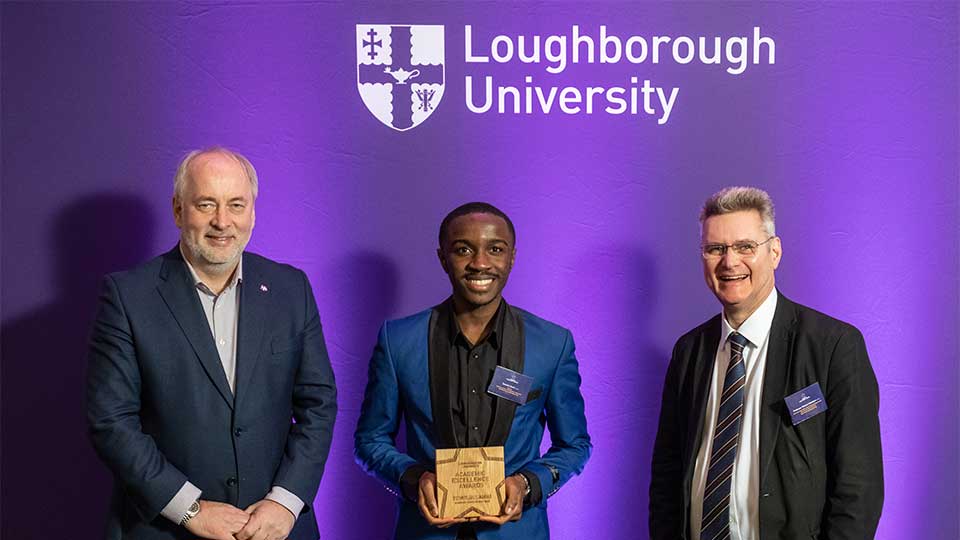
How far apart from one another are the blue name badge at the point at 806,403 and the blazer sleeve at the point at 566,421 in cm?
67

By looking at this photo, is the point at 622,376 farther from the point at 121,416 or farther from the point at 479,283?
the point at 121,416

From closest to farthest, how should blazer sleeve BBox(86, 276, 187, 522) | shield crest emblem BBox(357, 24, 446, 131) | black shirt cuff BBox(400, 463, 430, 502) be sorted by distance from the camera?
blazer sleeve BBox(86, 276, 187, 522)
black shirt cuff BBox(400, 463, 430, 502)
shield crest emblem BBox(357, 24, 446, 131)

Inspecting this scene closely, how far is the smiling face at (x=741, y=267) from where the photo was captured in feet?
9.06

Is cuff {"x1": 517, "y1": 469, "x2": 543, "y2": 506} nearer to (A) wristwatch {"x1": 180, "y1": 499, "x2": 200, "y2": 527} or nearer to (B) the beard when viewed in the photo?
(A) wristwatch {"x1": 180, "y1": 499, "x2": 200, "y2": 527}

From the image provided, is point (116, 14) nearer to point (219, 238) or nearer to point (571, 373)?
point (219, 238)

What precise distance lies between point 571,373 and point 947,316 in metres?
1.77

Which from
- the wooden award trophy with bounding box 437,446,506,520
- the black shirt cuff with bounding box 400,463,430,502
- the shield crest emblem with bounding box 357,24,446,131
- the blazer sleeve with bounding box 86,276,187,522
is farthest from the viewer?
the shield crest emblem with bounding box 357,24,446,131

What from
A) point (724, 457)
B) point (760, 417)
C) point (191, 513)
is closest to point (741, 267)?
point (760, 417)

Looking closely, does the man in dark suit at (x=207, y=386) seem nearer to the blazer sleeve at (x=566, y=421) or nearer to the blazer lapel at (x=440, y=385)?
the blazer lapel at (x=440, y=385)

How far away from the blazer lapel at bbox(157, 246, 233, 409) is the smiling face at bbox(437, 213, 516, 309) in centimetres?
75

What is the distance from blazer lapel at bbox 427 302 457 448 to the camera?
9.22ft

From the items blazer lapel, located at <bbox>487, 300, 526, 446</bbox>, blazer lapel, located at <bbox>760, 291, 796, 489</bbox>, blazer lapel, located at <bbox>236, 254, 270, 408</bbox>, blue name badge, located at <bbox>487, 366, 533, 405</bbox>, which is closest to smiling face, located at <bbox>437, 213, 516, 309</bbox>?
blazer lapel, located at <bbox>487, 300, 526, 446</bbox>

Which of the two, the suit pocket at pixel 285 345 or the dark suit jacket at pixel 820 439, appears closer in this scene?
the dark suit jacket at pixel 820 439

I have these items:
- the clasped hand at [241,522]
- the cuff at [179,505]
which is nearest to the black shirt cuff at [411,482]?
the clasped hand at [241,522]
